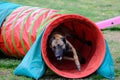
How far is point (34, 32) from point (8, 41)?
0.70 meters

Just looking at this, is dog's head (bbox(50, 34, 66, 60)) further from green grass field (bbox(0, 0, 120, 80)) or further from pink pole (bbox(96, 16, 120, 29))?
pink pole (bbox(96, 16, 120, 29))

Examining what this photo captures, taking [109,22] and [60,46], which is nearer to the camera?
[60,46]

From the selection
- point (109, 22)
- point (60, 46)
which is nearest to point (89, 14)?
point (109, 22)

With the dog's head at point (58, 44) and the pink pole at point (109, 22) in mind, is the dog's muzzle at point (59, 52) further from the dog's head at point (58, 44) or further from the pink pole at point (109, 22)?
the pink pole at point (109, 22)

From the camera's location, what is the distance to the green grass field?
6.05 metres

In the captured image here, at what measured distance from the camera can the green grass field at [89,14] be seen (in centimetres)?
605

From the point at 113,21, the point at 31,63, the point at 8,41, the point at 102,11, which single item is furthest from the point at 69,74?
the point at 102,11

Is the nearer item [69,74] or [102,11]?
[69,74]

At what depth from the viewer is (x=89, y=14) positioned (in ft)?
40.7

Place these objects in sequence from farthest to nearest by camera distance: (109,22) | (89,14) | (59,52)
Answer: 1. (89,14)
2. (109,22)
3. (59,52)

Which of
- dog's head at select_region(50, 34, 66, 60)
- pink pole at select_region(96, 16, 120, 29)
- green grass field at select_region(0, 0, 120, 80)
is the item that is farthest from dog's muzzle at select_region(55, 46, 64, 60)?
pink pole at select_region(96, 16, 120, 29)

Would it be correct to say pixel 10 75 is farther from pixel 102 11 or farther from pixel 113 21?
pixel 102 11

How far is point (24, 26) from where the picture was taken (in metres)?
6.61

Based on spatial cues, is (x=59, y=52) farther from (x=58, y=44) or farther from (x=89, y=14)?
(x=89, y=14)
